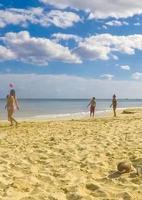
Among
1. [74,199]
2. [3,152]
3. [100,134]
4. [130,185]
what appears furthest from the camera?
[100,134]

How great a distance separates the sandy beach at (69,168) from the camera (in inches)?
231

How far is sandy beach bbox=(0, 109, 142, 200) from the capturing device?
5.88 m

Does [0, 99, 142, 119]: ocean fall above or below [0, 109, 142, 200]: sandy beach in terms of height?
below

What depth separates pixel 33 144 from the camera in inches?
411

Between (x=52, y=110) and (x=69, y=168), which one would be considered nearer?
(x=69, y=168)

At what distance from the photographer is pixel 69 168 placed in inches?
297

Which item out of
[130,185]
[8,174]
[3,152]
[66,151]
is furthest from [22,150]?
[130,185]

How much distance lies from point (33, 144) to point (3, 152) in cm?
143

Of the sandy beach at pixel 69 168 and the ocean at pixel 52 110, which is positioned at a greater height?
the sandy beach at pixel 69 168

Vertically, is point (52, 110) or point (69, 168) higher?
point (69, 168)

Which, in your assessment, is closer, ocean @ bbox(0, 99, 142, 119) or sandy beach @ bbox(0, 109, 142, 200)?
sandy beach @ bbox(0, 109, 142, 200)

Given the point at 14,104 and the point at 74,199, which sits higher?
the point at 14,104

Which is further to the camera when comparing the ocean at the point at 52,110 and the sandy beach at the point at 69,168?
the ocean at the point at 52,110

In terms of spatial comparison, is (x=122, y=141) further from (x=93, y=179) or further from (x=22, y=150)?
(x=93, y=179)
